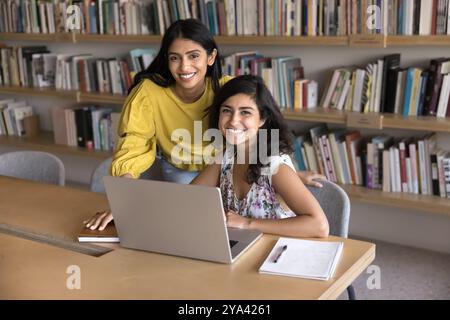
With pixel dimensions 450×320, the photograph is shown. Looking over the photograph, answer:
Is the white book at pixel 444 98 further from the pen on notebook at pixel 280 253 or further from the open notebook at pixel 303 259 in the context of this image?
the pen on notebook at pixel 280 253

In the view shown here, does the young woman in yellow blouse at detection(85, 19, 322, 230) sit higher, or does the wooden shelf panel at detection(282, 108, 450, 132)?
the young woman in yellow blouse at detection(85, 19, 322, 230)

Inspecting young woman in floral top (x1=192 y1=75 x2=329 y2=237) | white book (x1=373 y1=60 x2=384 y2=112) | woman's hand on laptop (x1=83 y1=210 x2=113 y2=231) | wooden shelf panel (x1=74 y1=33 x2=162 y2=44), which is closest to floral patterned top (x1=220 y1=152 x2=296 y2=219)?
young woman in floral top (x1=192 y1=75 x2=329 y2=237)

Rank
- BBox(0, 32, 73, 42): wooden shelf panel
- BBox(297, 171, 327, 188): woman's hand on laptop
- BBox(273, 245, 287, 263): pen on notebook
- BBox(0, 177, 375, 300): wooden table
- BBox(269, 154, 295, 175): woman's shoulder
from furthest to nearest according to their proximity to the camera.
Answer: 1. BBox(0, 32, 73, 42): wooden shelf panel
2. BBox(297, 171, 327, 188): woman's hand on laptop
3. BBox(269, 154, 295, 175): woman's shoulder
4. BBox(273, 245, 287, 263): pen on notebook
5. BBox(0, 177, 375, 300): wooden table

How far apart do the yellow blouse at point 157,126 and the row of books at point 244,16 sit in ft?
3.10

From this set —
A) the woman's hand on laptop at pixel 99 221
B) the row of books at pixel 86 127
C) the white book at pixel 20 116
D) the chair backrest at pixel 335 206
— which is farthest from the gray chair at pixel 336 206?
the white book at pixel 20 116

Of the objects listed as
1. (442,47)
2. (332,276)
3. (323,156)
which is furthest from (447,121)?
(332,276)

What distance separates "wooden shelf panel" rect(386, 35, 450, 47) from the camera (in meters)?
2.55

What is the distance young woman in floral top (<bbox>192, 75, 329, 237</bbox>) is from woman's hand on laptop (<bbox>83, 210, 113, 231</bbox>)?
347 millimetres

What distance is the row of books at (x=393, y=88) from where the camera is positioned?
2670 millimetres

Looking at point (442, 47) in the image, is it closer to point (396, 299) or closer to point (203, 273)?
point (396, 299)

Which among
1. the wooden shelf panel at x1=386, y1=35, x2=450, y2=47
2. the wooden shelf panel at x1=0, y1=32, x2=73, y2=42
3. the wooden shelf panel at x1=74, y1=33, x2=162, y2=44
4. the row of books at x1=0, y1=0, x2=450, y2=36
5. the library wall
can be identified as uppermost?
the row of books at x1=0, y1=0, x2=450, y2=36

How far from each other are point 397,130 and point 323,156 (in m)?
0.41

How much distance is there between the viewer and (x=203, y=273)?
4.37 ft

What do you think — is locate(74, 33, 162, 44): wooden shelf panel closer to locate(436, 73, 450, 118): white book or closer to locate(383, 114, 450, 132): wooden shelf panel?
locate(383, 114, 450, 132): wooden shelf panel
